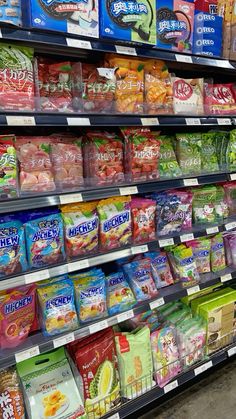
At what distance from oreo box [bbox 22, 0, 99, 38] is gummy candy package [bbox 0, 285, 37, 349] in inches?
46.8

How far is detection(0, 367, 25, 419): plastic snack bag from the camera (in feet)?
5.34

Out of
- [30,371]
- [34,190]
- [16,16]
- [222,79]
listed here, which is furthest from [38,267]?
[222,79]

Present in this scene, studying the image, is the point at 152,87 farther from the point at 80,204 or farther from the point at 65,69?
the point at 80,204

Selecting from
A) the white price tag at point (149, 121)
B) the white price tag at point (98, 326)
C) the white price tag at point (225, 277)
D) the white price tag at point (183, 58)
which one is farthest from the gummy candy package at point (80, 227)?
the white price tag at point (225, 277)

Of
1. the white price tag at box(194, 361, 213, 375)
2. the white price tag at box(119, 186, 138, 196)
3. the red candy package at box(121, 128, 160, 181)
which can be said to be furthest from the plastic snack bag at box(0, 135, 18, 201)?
the white price tag at box(194, 361, 213, 375)

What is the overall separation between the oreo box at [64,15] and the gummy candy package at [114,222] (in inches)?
31.9

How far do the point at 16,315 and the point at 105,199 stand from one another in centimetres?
73

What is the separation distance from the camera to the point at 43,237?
167cm

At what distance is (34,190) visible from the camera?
1.61m

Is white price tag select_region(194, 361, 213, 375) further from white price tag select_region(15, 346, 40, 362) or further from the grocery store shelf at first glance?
white price tag select_region(15, 346, 40, 362)

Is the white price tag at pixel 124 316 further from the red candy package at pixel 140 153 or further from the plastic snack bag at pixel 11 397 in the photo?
the red candy package at pixel 140 153

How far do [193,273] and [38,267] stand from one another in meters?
1.05

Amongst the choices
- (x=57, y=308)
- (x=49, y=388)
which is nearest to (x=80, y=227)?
(x=57, y=308)

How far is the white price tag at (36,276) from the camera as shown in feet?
5.17
